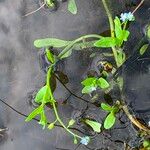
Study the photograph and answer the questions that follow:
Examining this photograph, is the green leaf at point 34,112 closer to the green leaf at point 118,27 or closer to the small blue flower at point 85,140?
the small blue flower at point 85,140

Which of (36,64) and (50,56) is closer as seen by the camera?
(50,56)

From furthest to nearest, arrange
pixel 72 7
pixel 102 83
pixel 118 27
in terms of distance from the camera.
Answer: pixel 72 7
pixel 102 83
pixel 118 27

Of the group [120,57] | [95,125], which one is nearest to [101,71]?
[120,57]

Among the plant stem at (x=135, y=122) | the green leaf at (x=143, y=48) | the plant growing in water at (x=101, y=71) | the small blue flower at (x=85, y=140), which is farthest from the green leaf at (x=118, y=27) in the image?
the small blue flower at (x=85, y=140)

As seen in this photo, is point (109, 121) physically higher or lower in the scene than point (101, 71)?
lower

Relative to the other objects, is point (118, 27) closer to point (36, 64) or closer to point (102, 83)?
point (102, 83)

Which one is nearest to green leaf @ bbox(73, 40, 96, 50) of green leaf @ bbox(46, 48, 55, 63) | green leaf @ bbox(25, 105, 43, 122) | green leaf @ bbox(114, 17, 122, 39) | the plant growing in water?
the plant growing in water

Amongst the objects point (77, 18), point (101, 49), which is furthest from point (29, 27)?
point (101, 49)
